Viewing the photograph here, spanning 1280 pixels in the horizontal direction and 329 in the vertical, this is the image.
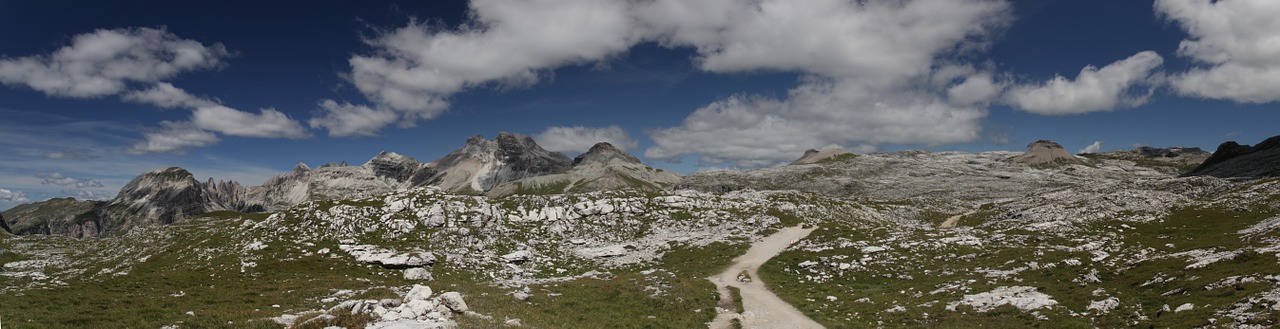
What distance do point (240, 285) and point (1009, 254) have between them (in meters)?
60.2

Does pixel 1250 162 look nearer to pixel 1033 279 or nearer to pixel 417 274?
pixel 1033 279

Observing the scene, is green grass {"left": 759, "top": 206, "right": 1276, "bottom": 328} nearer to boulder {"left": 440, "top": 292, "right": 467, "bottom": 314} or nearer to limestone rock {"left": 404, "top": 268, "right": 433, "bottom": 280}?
boulder {"left": 440, "top": 292, "right": 467, "bottom": 314}

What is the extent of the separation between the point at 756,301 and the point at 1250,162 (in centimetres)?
16089

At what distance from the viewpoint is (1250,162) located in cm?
11669

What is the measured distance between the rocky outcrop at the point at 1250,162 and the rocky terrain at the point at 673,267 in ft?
182

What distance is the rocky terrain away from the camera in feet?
75.3

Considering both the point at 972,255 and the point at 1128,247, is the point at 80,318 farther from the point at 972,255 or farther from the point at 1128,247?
the point at 1128,247

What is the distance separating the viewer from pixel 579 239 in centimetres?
6284

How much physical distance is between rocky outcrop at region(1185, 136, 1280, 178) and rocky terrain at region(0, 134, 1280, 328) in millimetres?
55325

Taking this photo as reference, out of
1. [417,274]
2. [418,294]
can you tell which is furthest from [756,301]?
[417,274]

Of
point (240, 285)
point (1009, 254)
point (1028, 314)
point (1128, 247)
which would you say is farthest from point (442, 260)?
point (1128, 247)

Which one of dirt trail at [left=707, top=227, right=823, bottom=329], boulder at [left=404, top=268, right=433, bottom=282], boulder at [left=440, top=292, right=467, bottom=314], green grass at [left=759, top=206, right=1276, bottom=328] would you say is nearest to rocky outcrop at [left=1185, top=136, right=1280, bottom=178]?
green grass at [left=759, top=206, right=1276, bottom=328]

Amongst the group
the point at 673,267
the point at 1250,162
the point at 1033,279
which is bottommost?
the point at 673,267

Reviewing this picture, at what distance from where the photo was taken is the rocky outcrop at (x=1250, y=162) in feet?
338
